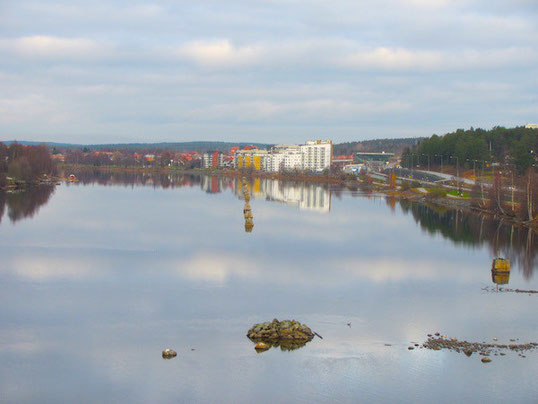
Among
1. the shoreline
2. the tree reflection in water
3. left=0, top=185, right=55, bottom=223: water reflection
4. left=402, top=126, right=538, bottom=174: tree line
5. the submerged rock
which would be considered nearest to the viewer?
the submerged rock

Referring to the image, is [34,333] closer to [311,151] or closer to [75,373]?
[75,373]

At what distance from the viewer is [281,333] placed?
8320 mm

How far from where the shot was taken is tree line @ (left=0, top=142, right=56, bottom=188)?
1426 inches

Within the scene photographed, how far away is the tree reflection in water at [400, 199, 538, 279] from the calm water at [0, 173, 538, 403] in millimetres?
115

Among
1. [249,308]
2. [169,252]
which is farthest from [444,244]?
[249,308]

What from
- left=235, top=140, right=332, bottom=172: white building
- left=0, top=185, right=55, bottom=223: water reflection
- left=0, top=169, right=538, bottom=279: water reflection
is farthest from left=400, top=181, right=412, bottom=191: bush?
left=235, top=140, right=332, bottom=172: white building

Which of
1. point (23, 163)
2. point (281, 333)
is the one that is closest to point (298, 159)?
point (23, 163)

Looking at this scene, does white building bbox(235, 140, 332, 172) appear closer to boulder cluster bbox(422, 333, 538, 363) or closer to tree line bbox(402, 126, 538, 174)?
tree line bbox(402, 126, 538, 174)

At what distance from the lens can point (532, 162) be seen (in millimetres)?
32375

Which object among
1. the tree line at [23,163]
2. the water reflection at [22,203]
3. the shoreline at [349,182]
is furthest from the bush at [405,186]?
the tree line at [23,163]

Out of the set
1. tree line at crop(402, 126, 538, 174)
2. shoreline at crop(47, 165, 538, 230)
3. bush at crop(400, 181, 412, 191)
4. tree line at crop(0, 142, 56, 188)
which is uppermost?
tree line at crop(402, 126, 538, 174)

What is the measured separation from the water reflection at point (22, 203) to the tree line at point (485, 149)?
23.2 m

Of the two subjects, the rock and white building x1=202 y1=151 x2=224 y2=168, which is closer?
the rock

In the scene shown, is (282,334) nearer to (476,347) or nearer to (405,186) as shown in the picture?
(476,347)
